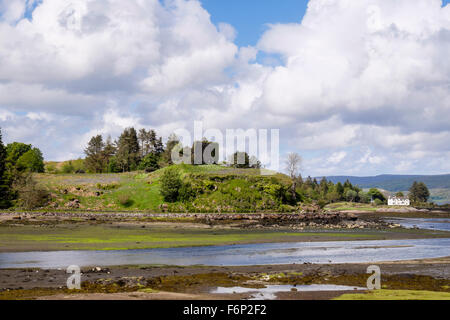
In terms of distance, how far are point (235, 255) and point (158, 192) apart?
6013cm

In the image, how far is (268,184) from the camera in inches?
3984

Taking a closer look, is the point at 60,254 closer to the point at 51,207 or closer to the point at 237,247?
the point at 237,247

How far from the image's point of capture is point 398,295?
2034cm

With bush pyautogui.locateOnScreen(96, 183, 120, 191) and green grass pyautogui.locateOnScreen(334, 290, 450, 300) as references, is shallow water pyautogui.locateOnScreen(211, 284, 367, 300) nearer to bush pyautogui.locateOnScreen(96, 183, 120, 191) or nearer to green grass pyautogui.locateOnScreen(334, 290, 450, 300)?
green grass pyautogui.locateOnScreen(334, 290, 450, 300)

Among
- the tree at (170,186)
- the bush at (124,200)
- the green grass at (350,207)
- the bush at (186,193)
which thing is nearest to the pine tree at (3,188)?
the bush at (124,200)

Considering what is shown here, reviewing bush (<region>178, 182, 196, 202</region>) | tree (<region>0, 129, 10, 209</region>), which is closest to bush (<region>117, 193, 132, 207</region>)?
bush (<region>178, 182, 196, 202</region>)

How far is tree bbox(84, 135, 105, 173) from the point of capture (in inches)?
5901

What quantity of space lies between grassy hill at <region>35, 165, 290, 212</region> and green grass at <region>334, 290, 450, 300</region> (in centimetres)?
6786

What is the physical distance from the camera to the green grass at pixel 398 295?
1972 centimetres

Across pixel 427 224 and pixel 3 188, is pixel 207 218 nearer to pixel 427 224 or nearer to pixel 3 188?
pixel 3 188

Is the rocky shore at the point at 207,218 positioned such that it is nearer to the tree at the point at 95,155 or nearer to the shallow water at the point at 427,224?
the shallow water at the point at 427,224

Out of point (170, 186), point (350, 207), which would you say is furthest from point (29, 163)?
point (350, 207)

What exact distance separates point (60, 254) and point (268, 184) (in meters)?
70.4
